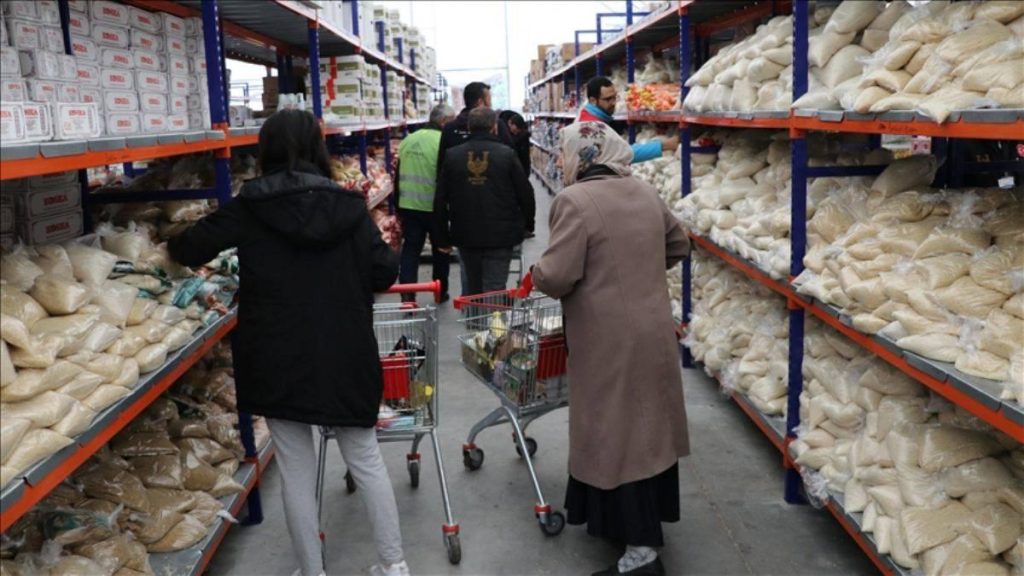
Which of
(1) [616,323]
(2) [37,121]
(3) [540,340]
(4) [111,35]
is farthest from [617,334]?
(4) [111,35]

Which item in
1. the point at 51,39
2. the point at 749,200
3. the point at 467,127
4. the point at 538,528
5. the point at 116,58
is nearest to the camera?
the point at 51,39

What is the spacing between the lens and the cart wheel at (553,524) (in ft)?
11.5

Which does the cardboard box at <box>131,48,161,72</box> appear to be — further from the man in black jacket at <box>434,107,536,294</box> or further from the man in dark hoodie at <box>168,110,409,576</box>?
the man in black jacket at <box>434,107,536,294</box>

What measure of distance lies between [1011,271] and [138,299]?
2555 mm

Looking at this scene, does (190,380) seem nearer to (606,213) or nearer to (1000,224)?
(606,213)

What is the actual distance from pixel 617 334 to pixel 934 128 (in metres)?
1.19

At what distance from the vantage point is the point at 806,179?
137 inches

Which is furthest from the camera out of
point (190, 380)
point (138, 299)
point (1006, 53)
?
point (190, 380)

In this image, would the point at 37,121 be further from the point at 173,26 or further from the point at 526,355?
the point at 526,355

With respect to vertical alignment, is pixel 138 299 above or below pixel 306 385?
above

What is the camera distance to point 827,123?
2979 mm

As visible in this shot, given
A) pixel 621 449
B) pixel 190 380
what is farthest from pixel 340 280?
pixel 190 380

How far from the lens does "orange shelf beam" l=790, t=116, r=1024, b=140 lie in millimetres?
1951

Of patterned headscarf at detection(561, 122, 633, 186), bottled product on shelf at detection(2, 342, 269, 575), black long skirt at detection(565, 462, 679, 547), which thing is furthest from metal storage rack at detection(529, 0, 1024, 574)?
bottled product on shelf at detection(2, 342, 269, 575)
